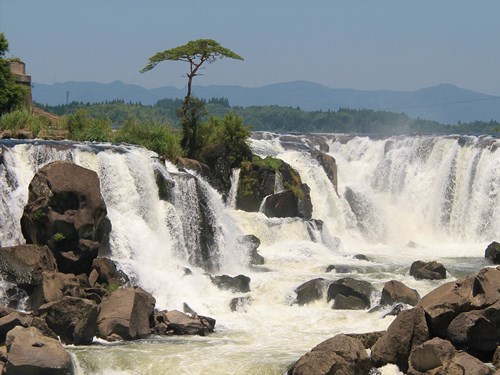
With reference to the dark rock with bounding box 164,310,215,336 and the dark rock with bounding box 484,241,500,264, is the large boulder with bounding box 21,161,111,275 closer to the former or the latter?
the dark rock with bounding box 164,310,215,336

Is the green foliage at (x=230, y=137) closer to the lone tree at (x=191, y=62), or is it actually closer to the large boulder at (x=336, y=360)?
the lone tree at (x=191, y=62)

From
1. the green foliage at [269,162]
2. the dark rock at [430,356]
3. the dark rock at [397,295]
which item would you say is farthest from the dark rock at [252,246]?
the dark rock at [430,356]

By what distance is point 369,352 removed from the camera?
2416cm

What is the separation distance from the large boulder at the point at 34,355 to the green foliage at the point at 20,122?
63.9 feet

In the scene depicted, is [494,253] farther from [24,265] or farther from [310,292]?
[24,265]

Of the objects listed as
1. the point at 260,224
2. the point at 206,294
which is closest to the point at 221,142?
the point at 260,224

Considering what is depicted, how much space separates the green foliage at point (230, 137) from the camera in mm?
47281

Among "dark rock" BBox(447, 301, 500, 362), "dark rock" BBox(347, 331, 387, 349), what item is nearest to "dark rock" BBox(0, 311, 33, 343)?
"dark rock" BBox(347, 331, 387, 349)

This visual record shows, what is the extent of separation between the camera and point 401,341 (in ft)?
76.7

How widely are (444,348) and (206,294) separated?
1164 centimetres

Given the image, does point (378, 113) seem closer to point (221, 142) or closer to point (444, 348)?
point (221, 142)

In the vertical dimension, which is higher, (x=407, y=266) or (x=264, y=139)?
(x=264, y=139)

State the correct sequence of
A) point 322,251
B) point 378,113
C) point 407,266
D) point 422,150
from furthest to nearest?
point 378,113
point 422,150
point 322,251
point 407,266

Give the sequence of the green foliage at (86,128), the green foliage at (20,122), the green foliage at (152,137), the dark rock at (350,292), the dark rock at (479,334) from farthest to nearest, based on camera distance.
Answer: the green foliage at (152,137), the green foliage at (86,128), the green foliage at (20,122), the dark rock at (350,292), the dark rock at (479,334)
